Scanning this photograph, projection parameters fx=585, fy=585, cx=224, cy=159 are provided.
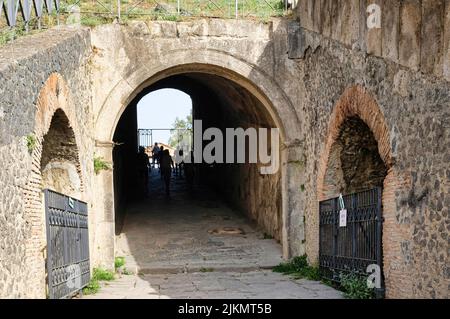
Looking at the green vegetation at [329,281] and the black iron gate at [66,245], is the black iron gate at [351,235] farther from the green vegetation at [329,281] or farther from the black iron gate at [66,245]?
the black iron gate at [66,245]

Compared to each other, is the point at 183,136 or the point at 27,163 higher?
the point at 183,136

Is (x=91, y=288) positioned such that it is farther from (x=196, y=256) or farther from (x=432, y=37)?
(x=432, y=37)

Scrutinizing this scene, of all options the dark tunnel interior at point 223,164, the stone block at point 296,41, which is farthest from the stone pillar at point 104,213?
the stone block at point 296,41

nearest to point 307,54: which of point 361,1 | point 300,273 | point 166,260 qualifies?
point 361,1

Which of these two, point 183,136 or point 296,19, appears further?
point 183,136

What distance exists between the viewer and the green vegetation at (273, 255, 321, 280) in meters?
10.3

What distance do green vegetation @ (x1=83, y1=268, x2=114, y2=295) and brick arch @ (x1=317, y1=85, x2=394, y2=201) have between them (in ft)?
13.1

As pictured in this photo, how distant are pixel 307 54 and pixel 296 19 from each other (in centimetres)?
91

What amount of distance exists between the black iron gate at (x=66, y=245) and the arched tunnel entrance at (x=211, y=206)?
244cm

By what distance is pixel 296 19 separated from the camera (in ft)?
37.8

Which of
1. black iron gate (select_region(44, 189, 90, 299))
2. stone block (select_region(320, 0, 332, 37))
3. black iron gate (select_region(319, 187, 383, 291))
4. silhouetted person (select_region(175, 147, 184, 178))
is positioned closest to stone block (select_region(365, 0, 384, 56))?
stone block (select_region(320, 0, 332, 37))

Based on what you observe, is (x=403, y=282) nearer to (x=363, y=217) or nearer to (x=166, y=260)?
(x=363, y=217)

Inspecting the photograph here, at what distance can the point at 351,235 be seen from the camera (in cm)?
851

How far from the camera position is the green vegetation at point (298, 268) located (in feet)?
33.8
